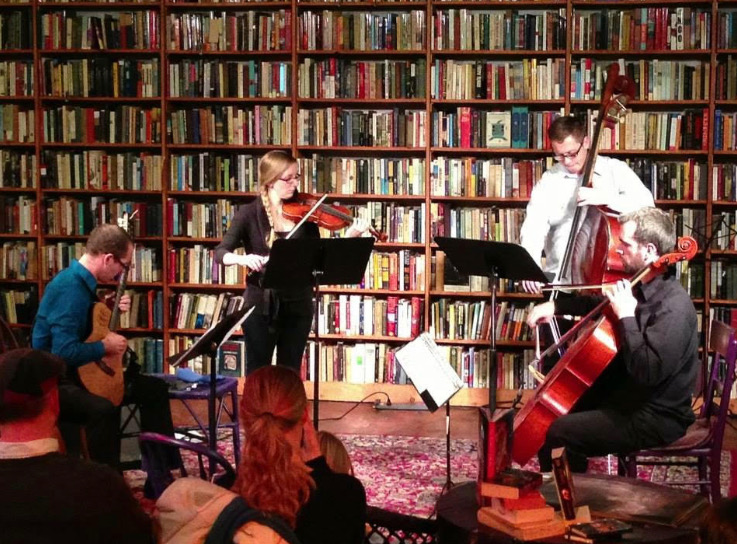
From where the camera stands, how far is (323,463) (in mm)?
2395

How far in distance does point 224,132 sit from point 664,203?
276cm

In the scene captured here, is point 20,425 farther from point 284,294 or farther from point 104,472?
point 284,294

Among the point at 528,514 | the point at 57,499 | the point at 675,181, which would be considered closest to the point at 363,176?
the point at 675,181

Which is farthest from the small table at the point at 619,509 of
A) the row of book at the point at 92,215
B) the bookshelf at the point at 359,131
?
the row of book at the point at 92,215

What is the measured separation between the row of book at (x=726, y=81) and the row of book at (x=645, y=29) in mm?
156

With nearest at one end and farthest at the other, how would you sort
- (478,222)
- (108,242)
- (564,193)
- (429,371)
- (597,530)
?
(597,530), (429,371), (108,242), (564,193), (478,222)

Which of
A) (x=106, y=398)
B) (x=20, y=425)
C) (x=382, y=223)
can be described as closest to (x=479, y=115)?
(x=382, y=223)

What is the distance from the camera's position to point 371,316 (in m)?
6.35

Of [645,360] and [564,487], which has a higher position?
[645,360]

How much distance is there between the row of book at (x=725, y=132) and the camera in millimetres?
6000

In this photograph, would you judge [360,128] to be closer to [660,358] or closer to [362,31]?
[362,31]

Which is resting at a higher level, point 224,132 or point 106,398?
point 224,132

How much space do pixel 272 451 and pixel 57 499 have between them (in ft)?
1.70

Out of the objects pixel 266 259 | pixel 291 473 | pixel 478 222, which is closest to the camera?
pixel 291 473
